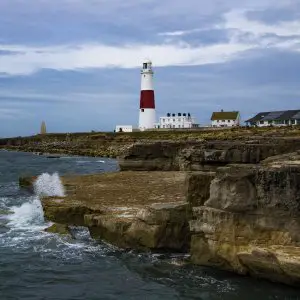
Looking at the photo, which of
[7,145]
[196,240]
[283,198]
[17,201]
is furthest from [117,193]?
[7,145]

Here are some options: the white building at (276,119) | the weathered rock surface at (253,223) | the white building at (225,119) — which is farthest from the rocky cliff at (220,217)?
the white building at (225,119)

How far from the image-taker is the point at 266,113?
346ft

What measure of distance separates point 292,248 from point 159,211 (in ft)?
14.7

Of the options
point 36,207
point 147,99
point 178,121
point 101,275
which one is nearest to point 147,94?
point 147,99

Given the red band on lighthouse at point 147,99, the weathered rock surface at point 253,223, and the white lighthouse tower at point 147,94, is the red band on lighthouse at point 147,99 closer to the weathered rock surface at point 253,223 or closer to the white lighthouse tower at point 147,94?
the white lighthouse tower at point 147,94

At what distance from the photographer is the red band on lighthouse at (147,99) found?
299ft

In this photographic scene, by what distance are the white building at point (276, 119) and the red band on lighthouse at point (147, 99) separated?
20.7 meters

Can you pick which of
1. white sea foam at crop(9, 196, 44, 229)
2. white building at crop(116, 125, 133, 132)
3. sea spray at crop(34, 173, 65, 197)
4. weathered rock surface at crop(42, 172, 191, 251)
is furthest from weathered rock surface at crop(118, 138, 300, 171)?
white building at crop(116, 125, 133, 132)

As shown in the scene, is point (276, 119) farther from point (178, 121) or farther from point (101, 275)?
point (101, 275)

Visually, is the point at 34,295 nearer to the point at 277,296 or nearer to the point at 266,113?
the point at 277,296

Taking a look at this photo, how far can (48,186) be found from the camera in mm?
30469

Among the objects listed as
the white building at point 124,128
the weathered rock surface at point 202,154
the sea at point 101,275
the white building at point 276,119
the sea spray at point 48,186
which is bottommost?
the sea at point 101,275

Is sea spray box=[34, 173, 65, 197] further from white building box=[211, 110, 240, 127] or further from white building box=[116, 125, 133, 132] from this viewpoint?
white building box=[211, 110, 240, 127]

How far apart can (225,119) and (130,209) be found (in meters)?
89.8
